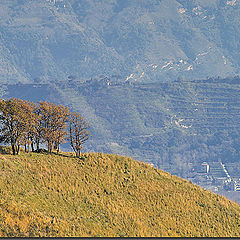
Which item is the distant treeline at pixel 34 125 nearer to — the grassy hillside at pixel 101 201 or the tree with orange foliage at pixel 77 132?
the tree with orange foliage at pixel 77 132

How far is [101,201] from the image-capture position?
81.1 metres

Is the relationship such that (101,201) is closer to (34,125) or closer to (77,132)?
(77,132)

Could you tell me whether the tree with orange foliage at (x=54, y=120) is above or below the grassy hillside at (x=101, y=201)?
above

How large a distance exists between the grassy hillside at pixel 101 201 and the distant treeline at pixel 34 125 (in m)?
2.58

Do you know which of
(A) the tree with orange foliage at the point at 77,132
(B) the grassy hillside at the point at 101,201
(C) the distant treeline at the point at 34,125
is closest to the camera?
(B) the grassy hillside at the point at 101,201

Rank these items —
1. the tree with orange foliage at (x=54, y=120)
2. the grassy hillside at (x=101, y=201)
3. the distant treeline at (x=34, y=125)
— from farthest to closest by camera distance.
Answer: the tree with orange foliage at (x=54, y=120), the distant treeline at (x=34, y=125), the grassy hillside at (x=101, y=201)

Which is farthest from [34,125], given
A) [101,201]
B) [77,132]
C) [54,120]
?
[101,201]

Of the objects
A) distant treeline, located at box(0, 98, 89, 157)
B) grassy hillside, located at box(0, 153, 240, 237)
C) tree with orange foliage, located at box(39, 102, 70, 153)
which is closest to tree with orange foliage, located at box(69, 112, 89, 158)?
distant treeline, located at box(0, 98, 89, 157)

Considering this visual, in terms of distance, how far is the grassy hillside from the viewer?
68.9m

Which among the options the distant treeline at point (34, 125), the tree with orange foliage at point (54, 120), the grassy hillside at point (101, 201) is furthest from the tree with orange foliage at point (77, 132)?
the grassy hillside at point (101, 201)

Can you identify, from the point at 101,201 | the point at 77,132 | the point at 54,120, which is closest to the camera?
the point at 101,201

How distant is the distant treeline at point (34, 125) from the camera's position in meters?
84.0

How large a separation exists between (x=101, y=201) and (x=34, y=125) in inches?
613

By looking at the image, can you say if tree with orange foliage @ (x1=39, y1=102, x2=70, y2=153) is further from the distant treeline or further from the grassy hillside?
the grassy hillside
